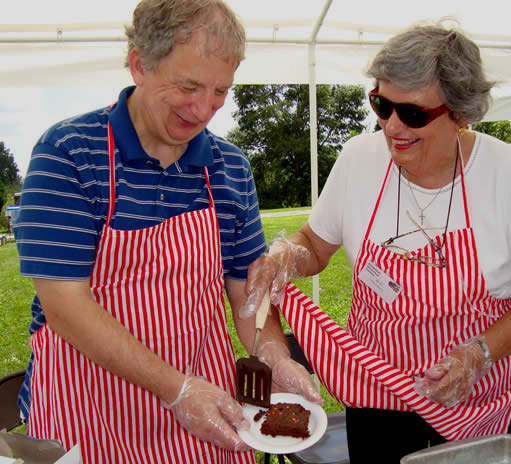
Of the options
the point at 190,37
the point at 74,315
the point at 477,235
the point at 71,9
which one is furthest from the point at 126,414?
the point at 71,9

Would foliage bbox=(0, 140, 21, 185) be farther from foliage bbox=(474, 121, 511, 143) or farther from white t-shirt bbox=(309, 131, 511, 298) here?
white t-shirt bbox=(309, 131, 511, 298)

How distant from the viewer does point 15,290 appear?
7.99m

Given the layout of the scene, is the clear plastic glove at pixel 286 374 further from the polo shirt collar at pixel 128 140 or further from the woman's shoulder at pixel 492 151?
the woman's shoulder at pixel 492 151

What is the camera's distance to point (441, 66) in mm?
1565

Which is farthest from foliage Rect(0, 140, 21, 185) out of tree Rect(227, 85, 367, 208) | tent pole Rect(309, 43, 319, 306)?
tent pole Rect(309, 43, 319, 306)

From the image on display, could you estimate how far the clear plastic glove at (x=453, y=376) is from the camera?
160cm

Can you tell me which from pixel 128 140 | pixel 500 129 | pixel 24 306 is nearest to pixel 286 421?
pixel 128 140

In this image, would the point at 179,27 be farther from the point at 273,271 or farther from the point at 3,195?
the point at 3,195

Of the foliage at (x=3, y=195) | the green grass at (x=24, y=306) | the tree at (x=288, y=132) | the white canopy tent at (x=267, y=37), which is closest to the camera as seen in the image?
the white canopy tent at (x=267, y=37)

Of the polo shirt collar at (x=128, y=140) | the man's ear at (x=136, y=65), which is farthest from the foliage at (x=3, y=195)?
the man's ear at (x=136, y=65)

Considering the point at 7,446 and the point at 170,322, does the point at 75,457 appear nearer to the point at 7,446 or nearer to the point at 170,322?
the point at 7,446

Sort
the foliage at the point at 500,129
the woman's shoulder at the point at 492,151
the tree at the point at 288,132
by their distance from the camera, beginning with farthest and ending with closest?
the tree at the point at 288,132, the foliage at the point at 500,129, the woman's shoulder at the point at 492,151

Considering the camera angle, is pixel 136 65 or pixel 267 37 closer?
pixel 136 65

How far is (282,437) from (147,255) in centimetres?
73
